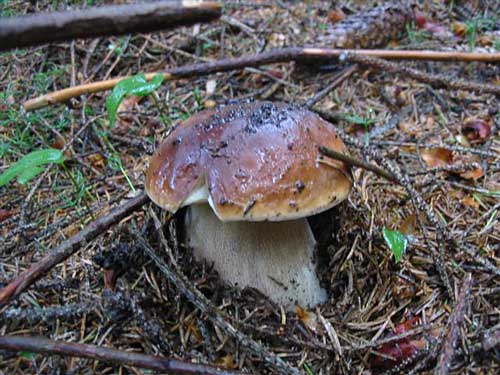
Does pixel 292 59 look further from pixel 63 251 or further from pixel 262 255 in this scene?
pixel 63 251

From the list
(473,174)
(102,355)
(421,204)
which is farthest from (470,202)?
(102,355)

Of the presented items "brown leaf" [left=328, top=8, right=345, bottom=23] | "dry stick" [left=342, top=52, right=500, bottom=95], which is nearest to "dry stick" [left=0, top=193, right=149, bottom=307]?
"dry stick" [left=342, top=52, right=500, bottom=95]

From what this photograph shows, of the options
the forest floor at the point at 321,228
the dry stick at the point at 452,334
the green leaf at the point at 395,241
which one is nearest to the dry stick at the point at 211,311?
the forest floor at the point at 321,228

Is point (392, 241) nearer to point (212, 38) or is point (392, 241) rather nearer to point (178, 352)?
point (178, 352)

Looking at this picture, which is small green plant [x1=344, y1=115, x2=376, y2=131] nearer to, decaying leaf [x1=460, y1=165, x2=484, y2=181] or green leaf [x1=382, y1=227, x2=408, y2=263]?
decaying leaf [x1=460, y1=165, x2=484, y2=181]

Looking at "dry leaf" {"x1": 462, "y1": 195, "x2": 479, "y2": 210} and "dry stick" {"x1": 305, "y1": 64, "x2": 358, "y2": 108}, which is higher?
"dry stick" {"x1": 305, "y1": 64, "x2": 358, "y2": 108}

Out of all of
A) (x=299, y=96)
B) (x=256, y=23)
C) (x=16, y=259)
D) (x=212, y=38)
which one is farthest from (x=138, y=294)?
(x=256, y=23)
